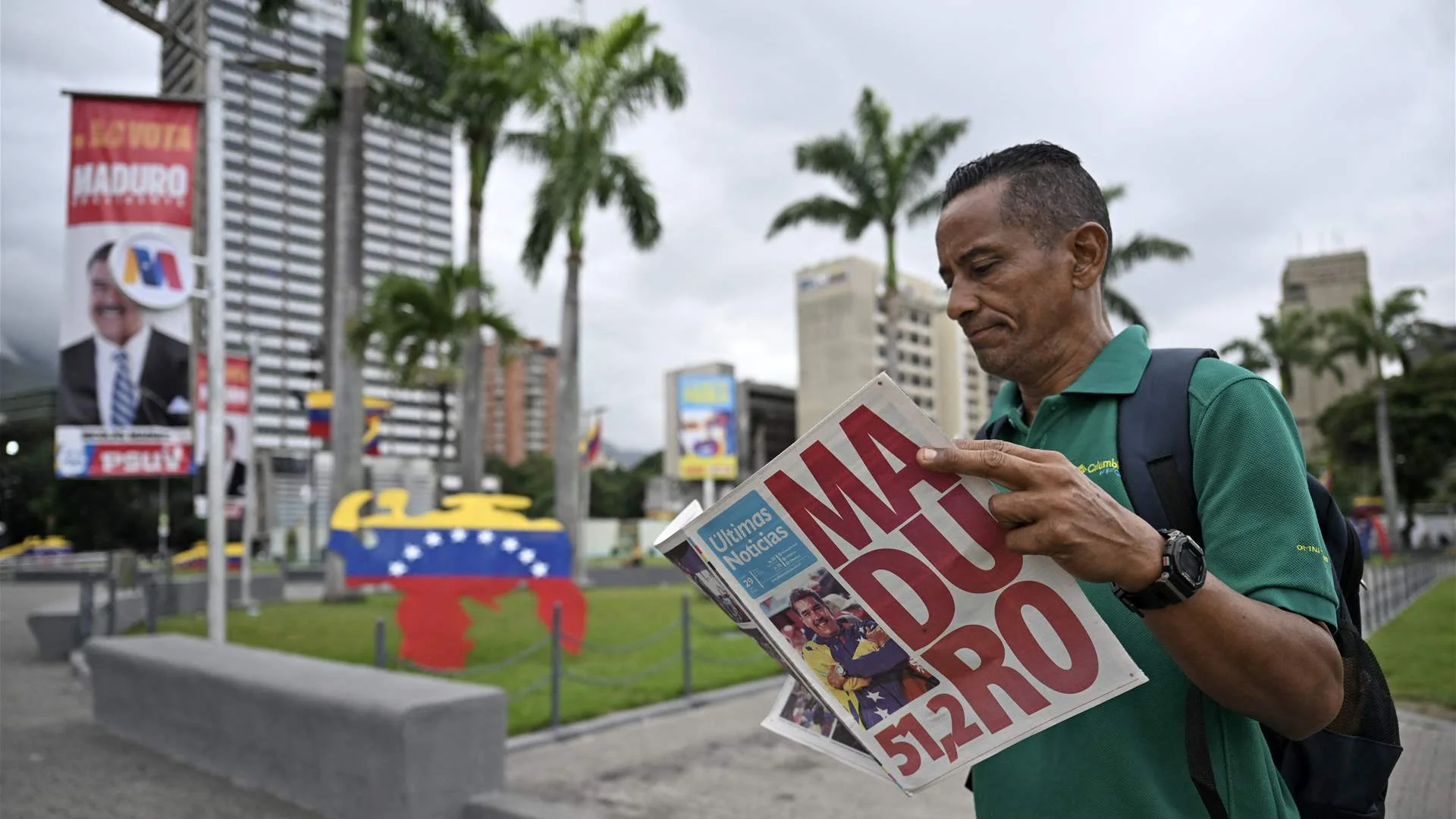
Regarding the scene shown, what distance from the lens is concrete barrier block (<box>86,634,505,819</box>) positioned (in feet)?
16.3

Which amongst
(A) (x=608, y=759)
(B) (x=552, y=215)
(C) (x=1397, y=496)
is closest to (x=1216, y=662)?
(A) (x=608, y=759)

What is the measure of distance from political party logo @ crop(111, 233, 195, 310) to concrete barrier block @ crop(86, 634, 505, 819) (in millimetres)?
4260

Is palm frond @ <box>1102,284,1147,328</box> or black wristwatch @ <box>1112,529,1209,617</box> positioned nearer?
black wristwatch @ <box>1112,529,1209,617</box>

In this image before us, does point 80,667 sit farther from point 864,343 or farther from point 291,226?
point 291,226

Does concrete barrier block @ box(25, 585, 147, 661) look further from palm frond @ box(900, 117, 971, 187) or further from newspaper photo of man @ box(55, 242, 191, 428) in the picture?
palm frond @ box(900, 117, 971, 187)

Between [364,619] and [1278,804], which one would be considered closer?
[1278,804]

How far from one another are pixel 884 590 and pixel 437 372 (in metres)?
21.7

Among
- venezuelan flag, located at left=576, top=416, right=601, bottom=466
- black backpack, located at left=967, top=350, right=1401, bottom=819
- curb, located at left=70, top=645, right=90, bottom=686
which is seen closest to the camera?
black backpack, located at left=967, top=350, right=1401, bottom=819

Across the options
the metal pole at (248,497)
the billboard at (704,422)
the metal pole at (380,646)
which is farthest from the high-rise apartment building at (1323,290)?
the metal pole at (380,646)

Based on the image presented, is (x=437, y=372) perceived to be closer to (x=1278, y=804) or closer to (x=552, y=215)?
(x=552, y=215)

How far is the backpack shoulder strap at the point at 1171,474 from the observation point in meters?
1.35

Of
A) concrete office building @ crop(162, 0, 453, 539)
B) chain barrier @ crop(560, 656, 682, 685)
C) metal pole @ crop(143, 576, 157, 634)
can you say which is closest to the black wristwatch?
chain barrier @ crop(560, 656, 682, 685)

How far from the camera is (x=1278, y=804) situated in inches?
54.9

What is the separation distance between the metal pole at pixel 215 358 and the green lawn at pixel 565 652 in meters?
1.86
